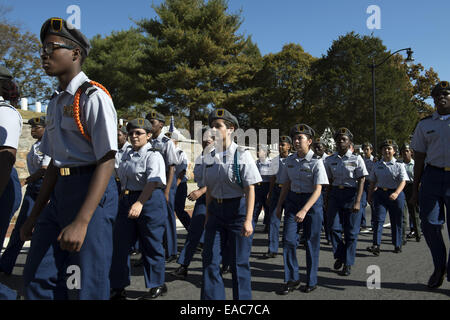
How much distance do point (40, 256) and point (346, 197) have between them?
514 centimetres

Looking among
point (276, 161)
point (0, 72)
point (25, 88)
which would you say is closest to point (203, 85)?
point (25, 88)

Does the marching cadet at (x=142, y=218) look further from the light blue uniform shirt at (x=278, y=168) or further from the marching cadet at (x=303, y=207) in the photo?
the light blue uniform shirt at (x=278, y=168)

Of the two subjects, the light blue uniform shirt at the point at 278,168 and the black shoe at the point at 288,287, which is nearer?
the black shoe at the point at 288,287

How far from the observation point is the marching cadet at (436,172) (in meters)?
4.89

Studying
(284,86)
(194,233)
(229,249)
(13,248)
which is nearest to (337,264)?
(194,233)

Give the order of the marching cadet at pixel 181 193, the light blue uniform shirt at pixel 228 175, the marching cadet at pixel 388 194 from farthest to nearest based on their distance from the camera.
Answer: the marching cadet at pixel 181 193
the marching cadet at pixel 388 194
the light blue uniform shirt at pixel 228 175

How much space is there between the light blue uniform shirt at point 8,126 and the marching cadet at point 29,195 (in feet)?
6.44

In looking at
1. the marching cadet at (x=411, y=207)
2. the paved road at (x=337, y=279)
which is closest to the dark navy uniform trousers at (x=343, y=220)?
the paved road at (x=337, y=279)

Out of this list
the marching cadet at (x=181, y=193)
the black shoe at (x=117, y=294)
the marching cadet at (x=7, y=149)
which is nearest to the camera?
the marching cadet at (x=7, y=149)

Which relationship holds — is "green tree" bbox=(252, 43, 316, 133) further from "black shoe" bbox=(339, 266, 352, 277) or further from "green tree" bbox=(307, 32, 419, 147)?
"black shoe" bbox=(339, 266, 352, 277)

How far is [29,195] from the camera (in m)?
5.82

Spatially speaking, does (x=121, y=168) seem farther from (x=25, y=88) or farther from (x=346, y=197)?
(x=25, y=88)

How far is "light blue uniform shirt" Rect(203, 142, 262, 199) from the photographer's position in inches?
152
